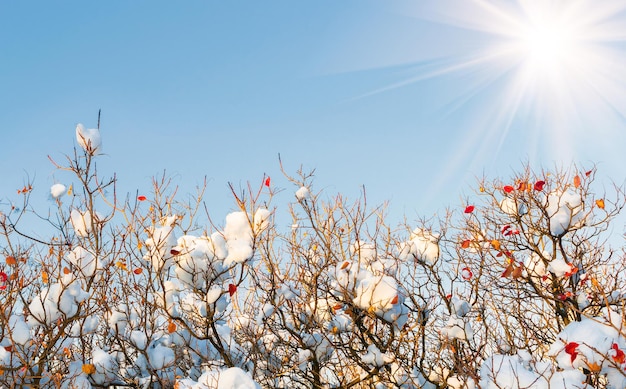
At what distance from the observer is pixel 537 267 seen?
8.48 metres

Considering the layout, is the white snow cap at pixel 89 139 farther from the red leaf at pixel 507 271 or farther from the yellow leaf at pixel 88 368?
the red leaf at pixel 507 271

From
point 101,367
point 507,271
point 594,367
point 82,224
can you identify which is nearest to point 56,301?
point 82,224

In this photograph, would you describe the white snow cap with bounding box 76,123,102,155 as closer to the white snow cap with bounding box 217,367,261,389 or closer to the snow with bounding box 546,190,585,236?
the white snow cap with bounding box 217,367,261,389

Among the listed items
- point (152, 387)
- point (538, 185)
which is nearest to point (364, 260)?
point (538, 185)

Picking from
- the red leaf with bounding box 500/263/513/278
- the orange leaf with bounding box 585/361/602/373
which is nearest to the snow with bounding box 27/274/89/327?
the orange leaf with bounding box 585/361/602/373

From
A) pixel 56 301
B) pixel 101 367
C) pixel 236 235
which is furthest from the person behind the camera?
pixel 101 367

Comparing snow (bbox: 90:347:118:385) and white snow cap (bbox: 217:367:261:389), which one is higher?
snow (bbox: 90:347:118:385)

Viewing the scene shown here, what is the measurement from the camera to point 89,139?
5.25 metres

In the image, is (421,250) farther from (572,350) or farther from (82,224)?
(82,224)

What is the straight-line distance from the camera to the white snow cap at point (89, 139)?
5.20 meters

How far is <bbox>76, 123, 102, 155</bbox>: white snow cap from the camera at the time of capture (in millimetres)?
5203

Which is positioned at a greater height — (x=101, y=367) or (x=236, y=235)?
(x=236, y=235)

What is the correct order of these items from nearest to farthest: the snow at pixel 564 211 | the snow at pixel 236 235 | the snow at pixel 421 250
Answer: the snow at pixel 236 235
the snow at pixel 564 211
the snow at pixel 421 250

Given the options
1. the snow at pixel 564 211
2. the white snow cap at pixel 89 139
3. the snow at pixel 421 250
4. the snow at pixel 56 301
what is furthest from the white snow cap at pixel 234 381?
the snow at pixel 564 211
